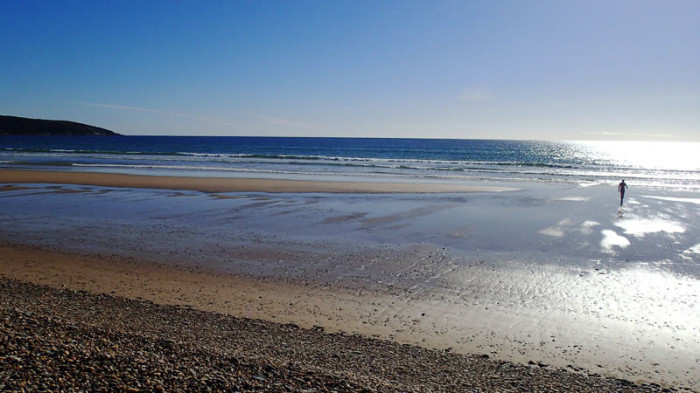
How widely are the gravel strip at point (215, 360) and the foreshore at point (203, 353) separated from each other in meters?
0.01

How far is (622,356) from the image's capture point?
6586 mm

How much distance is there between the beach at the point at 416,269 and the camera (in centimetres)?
705

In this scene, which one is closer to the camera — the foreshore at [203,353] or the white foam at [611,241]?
the foreshore at [203,353]

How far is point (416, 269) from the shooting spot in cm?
1056

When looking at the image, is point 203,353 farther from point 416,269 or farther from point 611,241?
point 611,241

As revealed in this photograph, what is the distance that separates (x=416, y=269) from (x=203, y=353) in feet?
20.0

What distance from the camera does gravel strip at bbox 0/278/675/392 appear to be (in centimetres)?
470

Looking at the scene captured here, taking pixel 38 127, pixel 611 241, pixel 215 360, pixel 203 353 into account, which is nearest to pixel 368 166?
pixel 611 241

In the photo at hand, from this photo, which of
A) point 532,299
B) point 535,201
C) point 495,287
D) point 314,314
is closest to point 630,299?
point 532,299

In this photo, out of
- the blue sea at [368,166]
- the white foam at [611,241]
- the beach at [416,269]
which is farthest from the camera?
the blue sea at [368,166]

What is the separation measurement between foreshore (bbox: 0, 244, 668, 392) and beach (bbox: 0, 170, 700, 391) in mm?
130

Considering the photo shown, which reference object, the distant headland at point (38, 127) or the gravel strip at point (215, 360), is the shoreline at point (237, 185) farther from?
the distant headland at point (38, 127)

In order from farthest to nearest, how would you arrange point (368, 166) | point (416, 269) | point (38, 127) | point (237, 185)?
point (38, 127) → point (368, 166) → point (237, 185) → point (416, 269)

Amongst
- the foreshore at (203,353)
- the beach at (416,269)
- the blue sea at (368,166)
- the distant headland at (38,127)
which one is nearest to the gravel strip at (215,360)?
the foreshore at (203,353)
